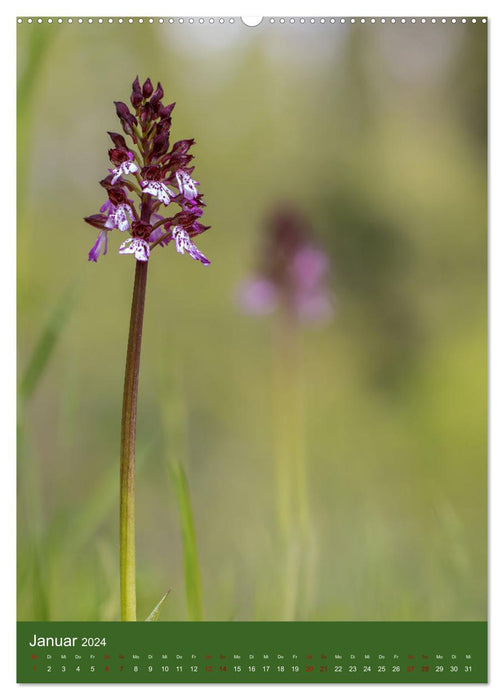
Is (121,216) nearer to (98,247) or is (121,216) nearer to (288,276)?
(98,247)

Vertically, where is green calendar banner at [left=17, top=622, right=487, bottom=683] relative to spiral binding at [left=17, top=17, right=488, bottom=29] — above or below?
below

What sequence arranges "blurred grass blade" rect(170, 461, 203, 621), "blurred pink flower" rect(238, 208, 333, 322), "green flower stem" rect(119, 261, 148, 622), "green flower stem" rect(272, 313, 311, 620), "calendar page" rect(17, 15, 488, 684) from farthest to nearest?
"blurred pink flower" rect(238, 208, 333, 322) < "green flower stem" rect(272, 313, 311, 620) < "calendar page" rect(17, 15, 488, 684) < "blurred grass blade" rect(170, 461, 203, 621) < "green flower stem" rect(119, 261, 148, 622)

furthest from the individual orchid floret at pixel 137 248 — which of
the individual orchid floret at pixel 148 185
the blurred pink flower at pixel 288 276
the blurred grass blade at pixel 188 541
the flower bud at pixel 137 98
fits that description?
the blurred pink flower at pixel 288 276

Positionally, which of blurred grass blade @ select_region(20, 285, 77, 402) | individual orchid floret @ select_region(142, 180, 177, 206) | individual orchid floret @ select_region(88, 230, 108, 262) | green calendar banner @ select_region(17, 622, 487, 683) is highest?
individual orchid floret @ select_region(142, 180, 177, 206)

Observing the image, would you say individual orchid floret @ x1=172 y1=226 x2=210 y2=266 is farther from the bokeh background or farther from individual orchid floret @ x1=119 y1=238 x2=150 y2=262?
the bokeh background

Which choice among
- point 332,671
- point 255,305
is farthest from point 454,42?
point 332,671

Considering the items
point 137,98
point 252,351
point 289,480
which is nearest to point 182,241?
point 137,98

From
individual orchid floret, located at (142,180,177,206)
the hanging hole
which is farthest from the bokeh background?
individual orchid floret, located at (142,180,177,206)
